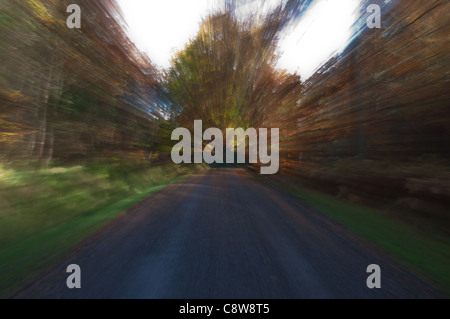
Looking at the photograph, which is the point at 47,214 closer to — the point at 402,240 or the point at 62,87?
the point at 62,87

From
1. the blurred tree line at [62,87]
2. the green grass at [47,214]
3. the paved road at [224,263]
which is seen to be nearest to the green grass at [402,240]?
the paved road at [224,263]

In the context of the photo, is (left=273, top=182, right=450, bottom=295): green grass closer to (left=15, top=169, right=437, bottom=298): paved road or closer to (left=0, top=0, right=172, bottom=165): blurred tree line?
(left=15, top=169, right=437, bottom=298): paved road

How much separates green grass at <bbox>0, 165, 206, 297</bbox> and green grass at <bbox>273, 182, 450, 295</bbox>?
4.92 meters

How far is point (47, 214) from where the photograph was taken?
14.5 feet

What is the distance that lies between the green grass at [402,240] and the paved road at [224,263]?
0.98 feet

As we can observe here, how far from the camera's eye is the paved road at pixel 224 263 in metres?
2.10

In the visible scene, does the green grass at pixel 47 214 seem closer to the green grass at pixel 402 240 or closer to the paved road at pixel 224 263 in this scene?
the paved road at pixel 224 263

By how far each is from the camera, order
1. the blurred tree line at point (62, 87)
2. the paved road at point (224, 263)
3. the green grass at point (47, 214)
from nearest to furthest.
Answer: the paved road at point (224, 263) < the green grass at point (47, 214) < the blurred tree line at point (62, 87)

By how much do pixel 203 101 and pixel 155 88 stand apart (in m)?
5.68

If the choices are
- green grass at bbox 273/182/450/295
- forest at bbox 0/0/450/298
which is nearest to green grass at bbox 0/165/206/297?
forest at bbox 0/0/450/298

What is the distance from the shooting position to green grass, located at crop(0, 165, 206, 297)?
266cm

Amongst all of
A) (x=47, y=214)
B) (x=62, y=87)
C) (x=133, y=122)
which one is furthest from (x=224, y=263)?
(x=133, y=122)
